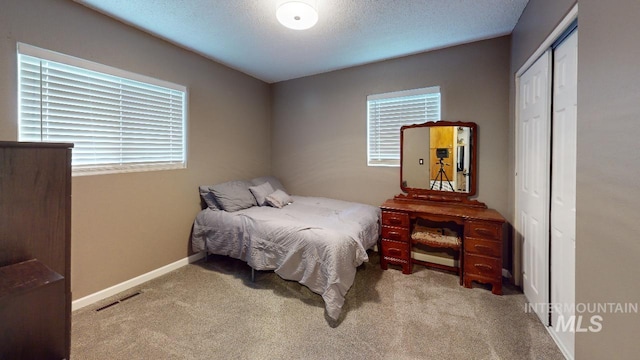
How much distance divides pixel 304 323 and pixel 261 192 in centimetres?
180

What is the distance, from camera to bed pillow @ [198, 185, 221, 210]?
3.06 m

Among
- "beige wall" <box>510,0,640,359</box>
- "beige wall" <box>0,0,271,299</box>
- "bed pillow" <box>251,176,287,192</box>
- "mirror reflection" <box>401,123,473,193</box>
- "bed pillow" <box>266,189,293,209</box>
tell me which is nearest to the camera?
"beige wall" <box>510,0,640,359</box>

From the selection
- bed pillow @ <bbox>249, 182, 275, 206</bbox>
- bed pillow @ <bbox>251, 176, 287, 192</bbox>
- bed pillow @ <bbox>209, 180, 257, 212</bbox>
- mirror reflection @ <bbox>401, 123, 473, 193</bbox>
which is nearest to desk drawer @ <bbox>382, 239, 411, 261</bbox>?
mirror reflection @ <bbox>401, 123, 473, 193</bbox>

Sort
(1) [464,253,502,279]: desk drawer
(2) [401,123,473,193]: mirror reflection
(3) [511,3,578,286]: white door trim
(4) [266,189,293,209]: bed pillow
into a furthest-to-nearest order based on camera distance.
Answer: (4) [266,189,293,209]: bed pillow
(2) [401,123,473,193]: mirror reflection
(1) [464,253,502,279]: desk drawer
(3) [511,3,578,286]: white door trim

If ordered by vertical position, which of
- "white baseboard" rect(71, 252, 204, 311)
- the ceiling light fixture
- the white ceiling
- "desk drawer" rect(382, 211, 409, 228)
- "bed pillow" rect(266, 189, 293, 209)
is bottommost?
"white baseboard" rect(71, 252, 204, 311)

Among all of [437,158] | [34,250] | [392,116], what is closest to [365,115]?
[392,116]

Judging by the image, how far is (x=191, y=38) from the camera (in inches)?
105

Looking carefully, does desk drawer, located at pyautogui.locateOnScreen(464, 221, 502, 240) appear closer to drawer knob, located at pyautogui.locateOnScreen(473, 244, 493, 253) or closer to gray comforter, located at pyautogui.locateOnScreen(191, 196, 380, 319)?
drawer knob, located at pyautogui.locateOnScreen(473, 244, 493, 253)

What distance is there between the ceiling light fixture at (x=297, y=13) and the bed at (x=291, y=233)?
1712 mm

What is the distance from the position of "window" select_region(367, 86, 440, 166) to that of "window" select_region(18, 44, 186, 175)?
236cm

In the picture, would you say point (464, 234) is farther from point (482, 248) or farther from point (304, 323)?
point (304, 323)

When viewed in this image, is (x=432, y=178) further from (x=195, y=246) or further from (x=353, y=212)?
(x=195, y=246)

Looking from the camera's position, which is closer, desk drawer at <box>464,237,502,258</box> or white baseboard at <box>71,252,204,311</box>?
white baseboard at <box>71,252,204,311</box>

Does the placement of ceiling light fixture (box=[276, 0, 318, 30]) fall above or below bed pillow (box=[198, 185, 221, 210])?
above
